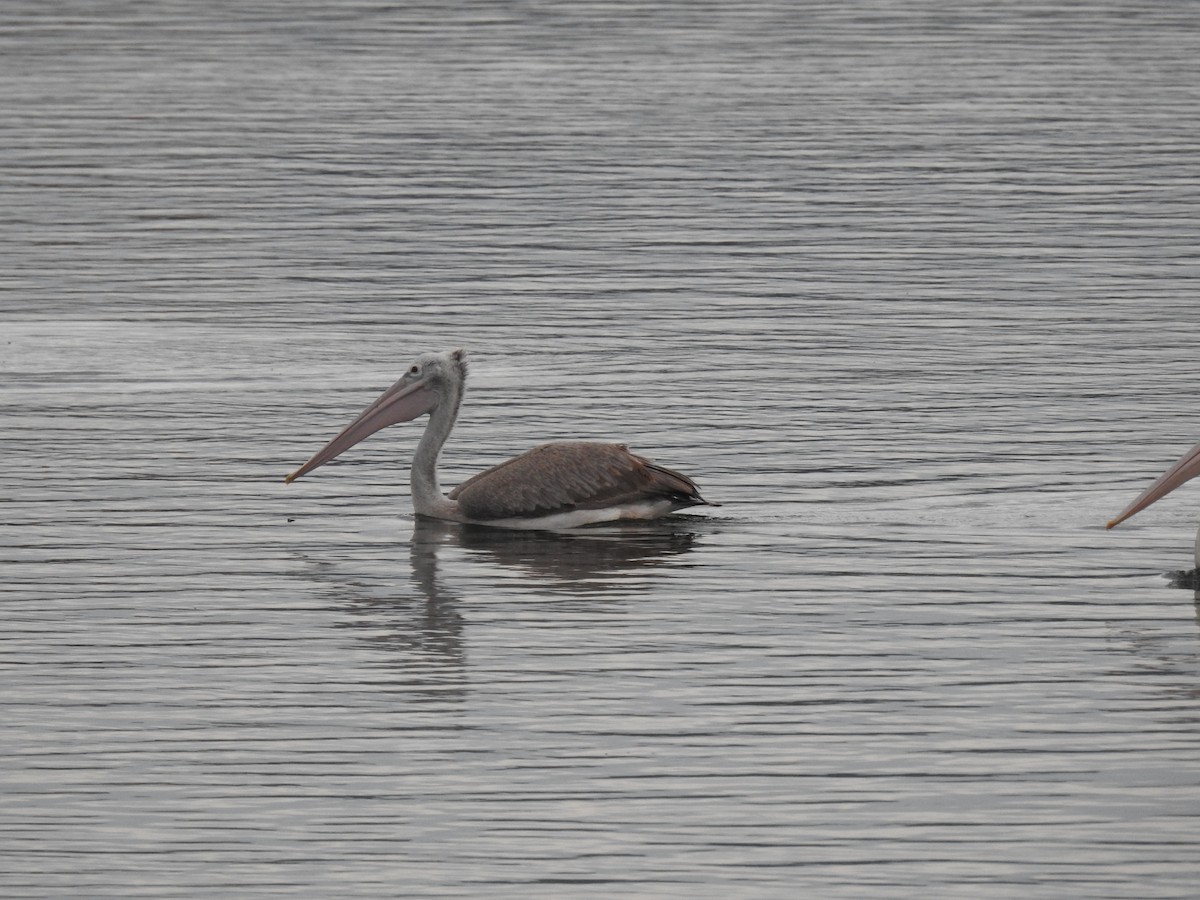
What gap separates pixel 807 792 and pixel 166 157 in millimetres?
21524

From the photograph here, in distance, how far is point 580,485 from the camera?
39.0 ft

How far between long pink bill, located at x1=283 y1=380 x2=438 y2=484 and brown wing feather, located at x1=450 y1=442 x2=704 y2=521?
3.05 feet

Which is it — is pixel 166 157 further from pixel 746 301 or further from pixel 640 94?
pixel 746 301

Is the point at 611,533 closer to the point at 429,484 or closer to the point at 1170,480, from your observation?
the point at 429,484

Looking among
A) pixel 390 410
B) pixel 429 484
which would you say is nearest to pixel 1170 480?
pixel 429 484

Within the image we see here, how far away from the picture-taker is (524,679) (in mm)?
9375

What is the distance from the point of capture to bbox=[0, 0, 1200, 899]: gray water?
7.80 meters

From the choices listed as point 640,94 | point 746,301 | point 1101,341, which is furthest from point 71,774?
point 640,94

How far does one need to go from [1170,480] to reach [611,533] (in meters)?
2.40

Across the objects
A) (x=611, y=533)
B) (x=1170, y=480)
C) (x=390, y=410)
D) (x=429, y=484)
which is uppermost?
(x=390, y=410)

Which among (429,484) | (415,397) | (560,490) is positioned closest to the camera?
(560,490)

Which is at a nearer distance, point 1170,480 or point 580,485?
point 1170,480

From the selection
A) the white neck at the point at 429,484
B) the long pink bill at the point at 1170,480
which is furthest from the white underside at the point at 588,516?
the long pink bill at the point at 1170,480

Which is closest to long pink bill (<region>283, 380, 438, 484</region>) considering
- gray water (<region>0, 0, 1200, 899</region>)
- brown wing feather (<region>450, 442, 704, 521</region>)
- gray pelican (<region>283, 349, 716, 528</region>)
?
gray water (<region>0, 0, 1200, 899</region>)
